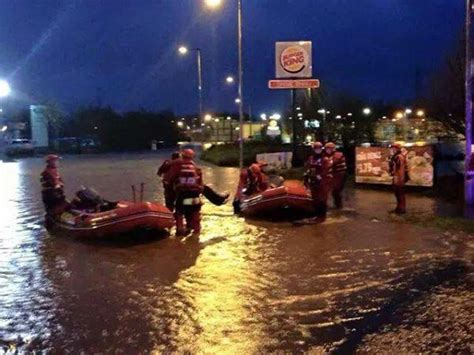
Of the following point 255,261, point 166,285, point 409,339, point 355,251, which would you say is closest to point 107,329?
point 166,285

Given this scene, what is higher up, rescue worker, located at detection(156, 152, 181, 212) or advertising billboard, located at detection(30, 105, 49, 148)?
advertising billboard, located at detection(30, 105, 49, 148)

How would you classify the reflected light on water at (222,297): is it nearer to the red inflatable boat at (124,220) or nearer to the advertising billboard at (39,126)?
the red inflatable boat at (124,220)

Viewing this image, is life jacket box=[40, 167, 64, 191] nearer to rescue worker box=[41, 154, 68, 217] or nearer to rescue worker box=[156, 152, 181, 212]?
rescue worker box=[41, 154, 68, 217]

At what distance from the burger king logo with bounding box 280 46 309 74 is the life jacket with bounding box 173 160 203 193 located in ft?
44.7

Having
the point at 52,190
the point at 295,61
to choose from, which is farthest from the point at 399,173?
the point at 295,61

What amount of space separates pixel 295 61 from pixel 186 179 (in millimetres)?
13988

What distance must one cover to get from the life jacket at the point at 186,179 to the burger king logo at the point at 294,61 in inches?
536

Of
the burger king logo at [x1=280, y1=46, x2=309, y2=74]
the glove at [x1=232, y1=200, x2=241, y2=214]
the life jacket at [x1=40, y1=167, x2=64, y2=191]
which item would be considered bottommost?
the glove at [x1=232, y1=200, x2=241, y2=214]

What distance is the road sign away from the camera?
2453 centimetres

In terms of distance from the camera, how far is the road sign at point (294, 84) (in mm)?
24531

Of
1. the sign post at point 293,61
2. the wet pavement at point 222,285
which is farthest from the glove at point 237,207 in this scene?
the sign post at point 293,61

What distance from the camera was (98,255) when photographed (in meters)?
11.3

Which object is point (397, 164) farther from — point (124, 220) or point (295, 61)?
point (295, 61)

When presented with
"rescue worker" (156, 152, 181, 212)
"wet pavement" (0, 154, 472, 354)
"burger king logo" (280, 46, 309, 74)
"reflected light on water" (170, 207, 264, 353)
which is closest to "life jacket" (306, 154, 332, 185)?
"wet pavement" (0, 154, 472, 354)
